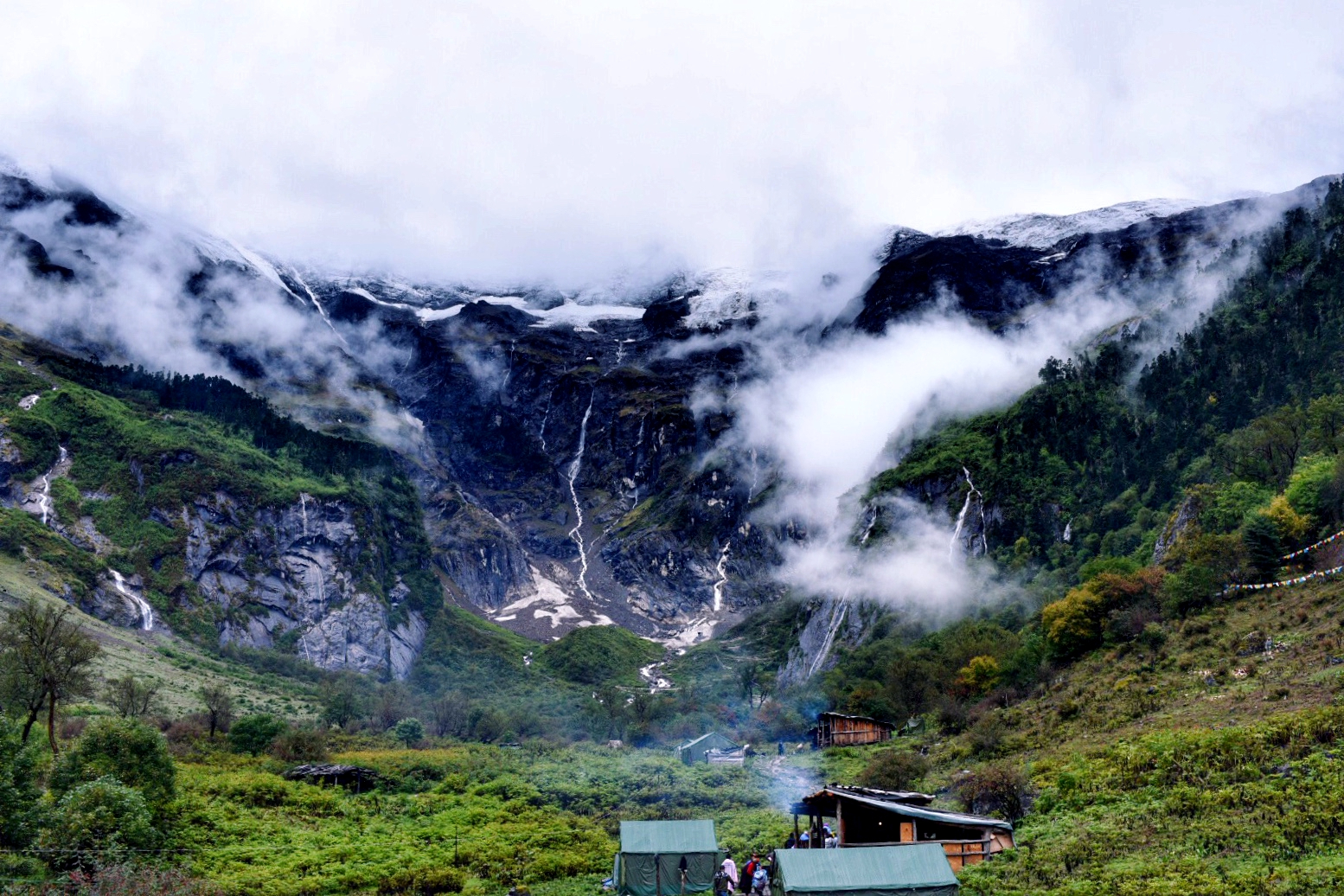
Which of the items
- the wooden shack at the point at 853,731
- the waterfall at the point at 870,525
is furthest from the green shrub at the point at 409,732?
the waterfall at the point at 870,525

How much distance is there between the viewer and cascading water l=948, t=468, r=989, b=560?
147m

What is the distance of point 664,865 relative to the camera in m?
A: 41.2

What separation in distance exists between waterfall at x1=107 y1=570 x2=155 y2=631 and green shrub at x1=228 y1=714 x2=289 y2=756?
87416mm

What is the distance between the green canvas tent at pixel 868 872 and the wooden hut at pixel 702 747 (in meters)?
61.0

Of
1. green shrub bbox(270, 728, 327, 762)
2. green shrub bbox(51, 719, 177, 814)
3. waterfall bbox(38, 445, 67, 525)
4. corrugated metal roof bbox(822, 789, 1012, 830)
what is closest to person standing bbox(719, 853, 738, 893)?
corrugated metal roof bbox(822, 789, 1012, 830)

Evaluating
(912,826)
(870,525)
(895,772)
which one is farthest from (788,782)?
(870,525)

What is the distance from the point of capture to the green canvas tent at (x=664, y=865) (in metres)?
41.1

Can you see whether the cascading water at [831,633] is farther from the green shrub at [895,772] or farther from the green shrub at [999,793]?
the green shrub at [999,793]

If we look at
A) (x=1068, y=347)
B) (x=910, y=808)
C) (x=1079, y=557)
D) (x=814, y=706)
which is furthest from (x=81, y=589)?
(x=1068, y=347)

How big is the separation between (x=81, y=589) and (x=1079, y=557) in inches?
5305

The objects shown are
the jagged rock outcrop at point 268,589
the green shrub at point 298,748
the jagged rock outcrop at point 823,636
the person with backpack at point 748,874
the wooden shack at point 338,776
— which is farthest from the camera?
the jagged rock outcrop at point 268,589

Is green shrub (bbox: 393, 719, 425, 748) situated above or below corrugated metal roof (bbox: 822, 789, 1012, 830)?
above

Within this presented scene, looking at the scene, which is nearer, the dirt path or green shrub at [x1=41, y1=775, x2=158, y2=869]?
green shrub at [x1=41, y1=775, x2=158, y2=869]

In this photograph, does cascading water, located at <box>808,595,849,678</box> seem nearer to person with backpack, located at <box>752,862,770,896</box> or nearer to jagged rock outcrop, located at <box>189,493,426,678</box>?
jagged rock outcrop, located at <box>189,493,426,678</box>
